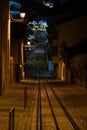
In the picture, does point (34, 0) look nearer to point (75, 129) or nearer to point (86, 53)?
point (86, 53)

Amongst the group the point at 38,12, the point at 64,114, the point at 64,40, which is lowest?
the point at 64,114

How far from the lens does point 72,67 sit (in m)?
58.0

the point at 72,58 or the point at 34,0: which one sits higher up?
the point at 34,0

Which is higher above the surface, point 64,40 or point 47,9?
point 47,9

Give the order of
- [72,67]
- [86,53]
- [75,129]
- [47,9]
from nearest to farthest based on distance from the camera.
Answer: [75,129] → [86,53] → [72,67] → [47,9]

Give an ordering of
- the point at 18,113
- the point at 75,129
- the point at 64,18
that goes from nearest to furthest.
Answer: the point at 75,129 → the point at 18,113 → the point at 64,18

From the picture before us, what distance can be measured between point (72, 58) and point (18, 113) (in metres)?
36.9

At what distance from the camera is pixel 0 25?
3434 centimetres

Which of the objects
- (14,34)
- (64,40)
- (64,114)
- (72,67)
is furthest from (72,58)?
(64,114)

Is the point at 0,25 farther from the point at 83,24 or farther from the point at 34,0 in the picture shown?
the point at 34,0

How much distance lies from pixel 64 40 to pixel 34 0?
19380mm

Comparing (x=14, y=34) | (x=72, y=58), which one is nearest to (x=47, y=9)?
(x=14, y=34)

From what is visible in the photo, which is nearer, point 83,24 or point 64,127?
point 64,127

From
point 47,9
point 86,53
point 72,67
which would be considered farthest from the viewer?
point 47,9
